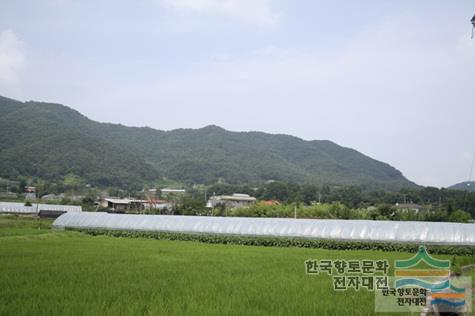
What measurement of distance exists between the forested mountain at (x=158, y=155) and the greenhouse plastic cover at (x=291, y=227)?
60.6 metres

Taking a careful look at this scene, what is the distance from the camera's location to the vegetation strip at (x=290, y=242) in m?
22.6

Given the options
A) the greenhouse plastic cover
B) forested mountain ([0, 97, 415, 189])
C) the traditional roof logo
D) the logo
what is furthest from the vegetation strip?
forested mountain ([0, 97, 415, 189])

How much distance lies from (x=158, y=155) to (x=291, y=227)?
10832cm

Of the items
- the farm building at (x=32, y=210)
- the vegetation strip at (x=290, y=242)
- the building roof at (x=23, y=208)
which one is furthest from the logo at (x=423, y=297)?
the building roof at (x=23, y=208)

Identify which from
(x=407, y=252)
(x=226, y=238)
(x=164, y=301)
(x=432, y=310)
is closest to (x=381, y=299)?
(x=432, y=310)

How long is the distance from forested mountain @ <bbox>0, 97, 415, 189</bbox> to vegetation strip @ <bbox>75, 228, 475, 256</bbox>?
6365 centimetres

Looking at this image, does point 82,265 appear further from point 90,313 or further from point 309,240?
point 309,240

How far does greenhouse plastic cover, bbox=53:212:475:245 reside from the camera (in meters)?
23.5

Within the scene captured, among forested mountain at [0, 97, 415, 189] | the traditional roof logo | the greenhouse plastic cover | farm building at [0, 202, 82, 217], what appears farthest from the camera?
forested mountain at [0, 97, 415, 189]

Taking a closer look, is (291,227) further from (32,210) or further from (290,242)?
(32,210)

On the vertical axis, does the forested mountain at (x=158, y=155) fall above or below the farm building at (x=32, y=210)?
above

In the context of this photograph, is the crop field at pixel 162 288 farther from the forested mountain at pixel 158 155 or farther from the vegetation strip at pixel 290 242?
the forested mountain at pixel 158 155

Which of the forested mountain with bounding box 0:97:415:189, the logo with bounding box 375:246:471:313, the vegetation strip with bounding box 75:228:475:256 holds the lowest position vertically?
the vegetation strip with bounding box 75:228:475:256

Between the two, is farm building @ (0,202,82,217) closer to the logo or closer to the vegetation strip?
the vegetation strip
